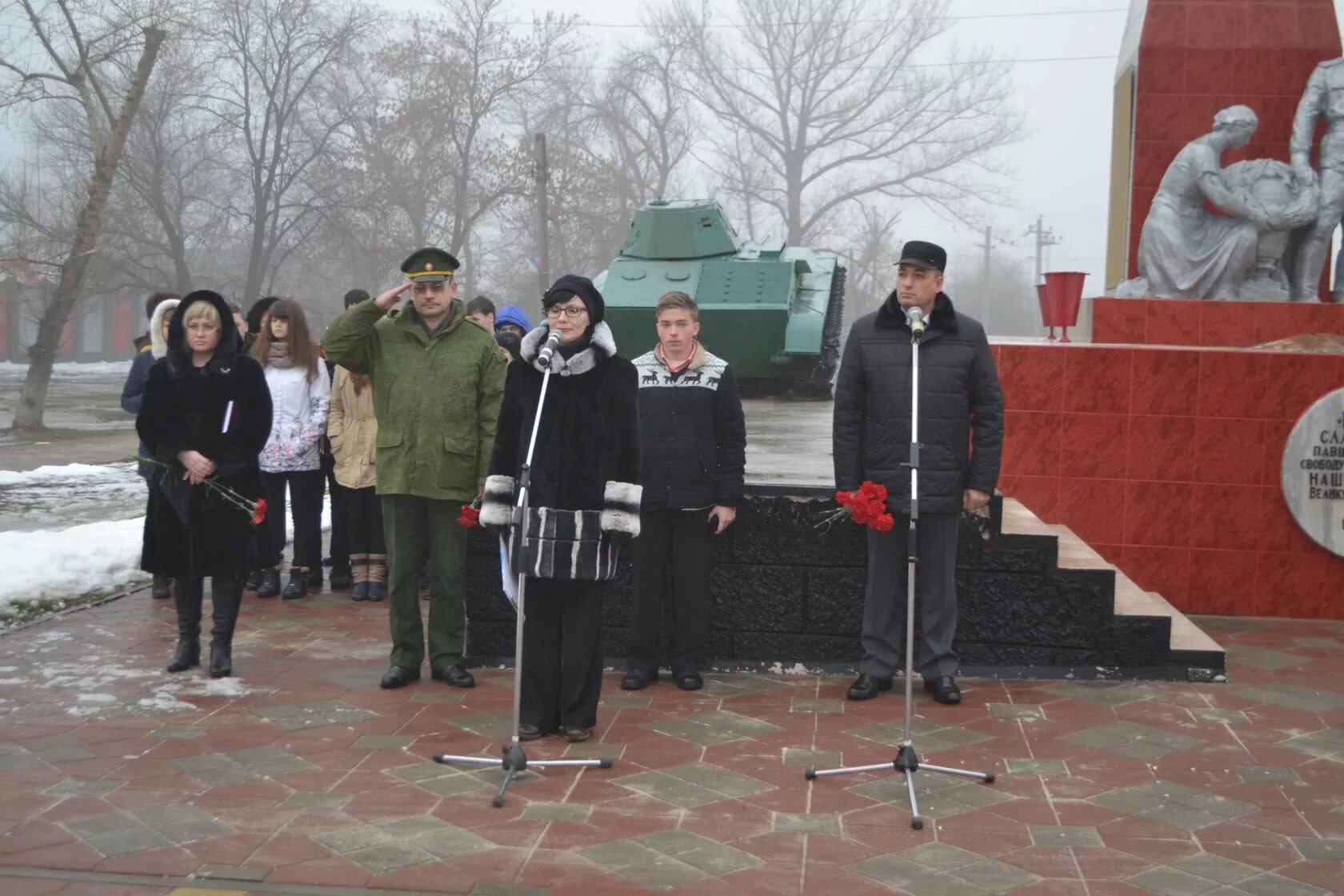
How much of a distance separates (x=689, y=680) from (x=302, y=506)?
3132 millimetres

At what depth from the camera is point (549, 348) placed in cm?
498

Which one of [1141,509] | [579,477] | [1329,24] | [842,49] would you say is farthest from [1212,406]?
[842,49]

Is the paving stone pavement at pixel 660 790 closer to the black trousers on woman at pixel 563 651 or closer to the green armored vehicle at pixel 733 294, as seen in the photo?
the black trousers on woman at pixel 563 651

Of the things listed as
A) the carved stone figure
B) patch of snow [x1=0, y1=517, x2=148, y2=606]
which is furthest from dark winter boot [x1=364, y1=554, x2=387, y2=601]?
the carved stone figure

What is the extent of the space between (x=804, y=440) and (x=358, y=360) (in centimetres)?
393

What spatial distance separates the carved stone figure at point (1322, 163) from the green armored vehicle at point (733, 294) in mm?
5729

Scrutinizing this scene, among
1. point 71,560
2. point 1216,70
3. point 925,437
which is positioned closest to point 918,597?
point 925,437

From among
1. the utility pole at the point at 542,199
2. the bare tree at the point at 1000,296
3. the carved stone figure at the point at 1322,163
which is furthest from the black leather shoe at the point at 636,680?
the bare tree at the point at 1000,296

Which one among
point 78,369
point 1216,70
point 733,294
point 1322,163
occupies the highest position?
point 1216,70

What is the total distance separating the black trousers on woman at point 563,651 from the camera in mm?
5258

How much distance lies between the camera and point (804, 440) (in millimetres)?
9281

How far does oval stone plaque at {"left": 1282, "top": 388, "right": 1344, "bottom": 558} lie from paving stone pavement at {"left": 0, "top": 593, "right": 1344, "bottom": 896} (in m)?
1.80

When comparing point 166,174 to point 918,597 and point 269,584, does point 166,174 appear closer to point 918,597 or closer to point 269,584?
point 269,584

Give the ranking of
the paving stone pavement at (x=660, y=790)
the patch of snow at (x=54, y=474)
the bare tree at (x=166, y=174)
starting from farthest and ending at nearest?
the bare tree at (x=166, y=174) → the patch of snow at (x=54, y=474) → the paving stone pavement at (x=660, y=790)
